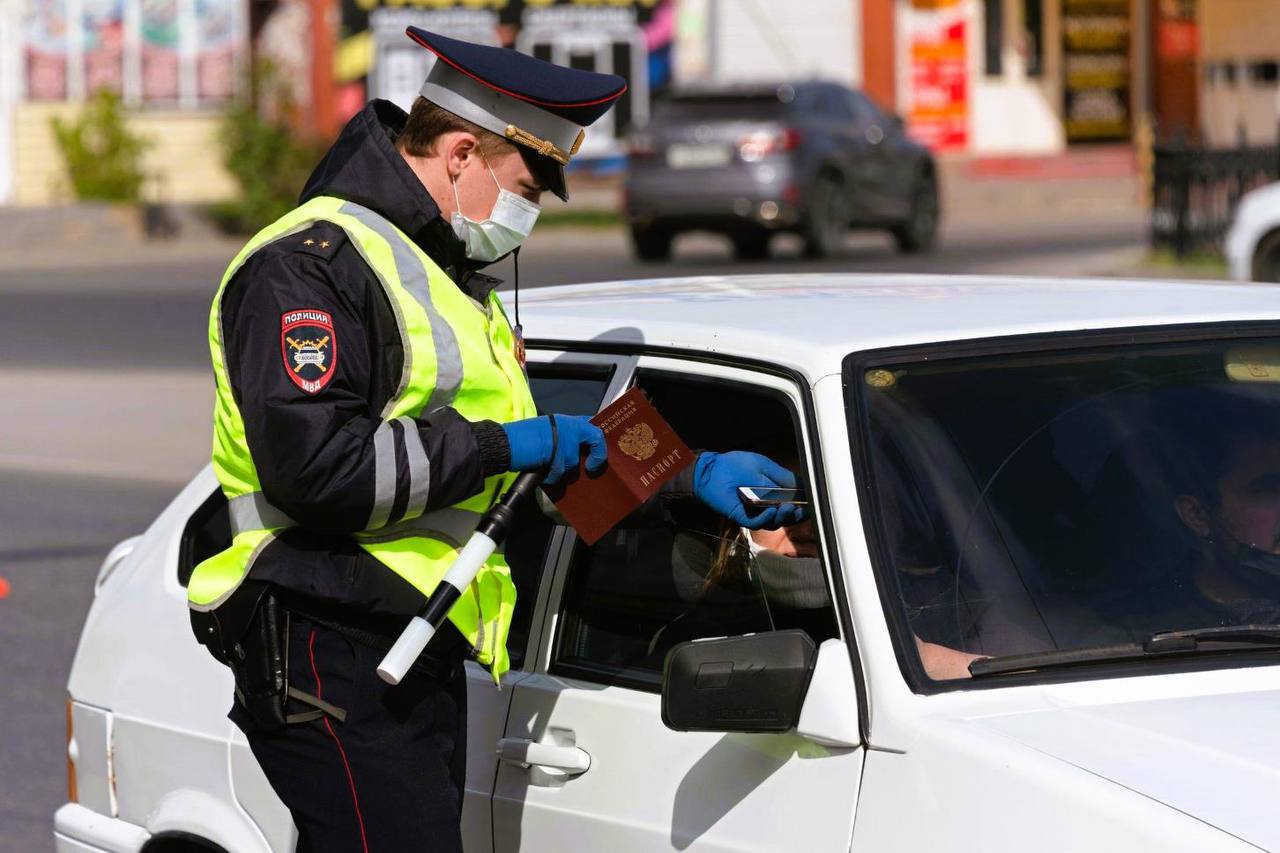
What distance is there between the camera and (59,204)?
1059 inches

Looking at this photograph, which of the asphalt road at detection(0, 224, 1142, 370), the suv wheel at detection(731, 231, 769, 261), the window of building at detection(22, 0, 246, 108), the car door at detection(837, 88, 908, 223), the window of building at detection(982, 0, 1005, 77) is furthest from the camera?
the window of building at detection(982, 0, 1005, 77)

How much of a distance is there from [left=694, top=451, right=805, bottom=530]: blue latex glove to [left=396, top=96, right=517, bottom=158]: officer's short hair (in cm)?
54

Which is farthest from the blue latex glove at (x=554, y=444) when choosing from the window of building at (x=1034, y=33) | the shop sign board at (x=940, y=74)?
the window of building at (x=1034, y=33)

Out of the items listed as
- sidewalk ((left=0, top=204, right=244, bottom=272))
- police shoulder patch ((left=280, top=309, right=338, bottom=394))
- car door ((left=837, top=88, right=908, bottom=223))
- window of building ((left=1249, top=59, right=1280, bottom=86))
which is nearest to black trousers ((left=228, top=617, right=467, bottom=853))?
police shoulder patch ((left=280, top=309, right=338, bottom=394))

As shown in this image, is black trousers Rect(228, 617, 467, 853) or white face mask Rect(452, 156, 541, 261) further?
white face mask Rect(452, 156, 541, 261)

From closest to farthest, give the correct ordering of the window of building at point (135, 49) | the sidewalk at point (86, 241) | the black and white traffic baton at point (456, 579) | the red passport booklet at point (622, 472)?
the black and white traffic baton at point (456, 579) < the red passport booklet at point (622, 472) < the sidewalk at point (86, 241) < the window of building at point (135, 49)

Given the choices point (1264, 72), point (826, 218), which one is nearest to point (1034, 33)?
point (1264, 72)

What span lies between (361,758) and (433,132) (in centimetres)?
88

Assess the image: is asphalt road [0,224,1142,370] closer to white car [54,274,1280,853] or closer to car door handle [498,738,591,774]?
white car [54,274,1280,853]

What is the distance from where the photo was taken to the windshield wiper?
267 centimetres

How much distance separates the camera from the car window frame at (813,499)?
271 centimetres

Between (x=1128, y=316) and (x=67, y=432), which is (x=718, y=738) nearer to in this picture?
(x=1128, y=316)

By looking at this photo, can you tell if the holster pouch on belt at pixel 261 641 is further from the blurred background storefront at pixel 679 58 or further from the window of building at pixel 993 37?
the window of building at pixel 993 37

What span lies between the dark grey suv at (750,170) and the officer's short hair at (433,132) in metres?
18.2
